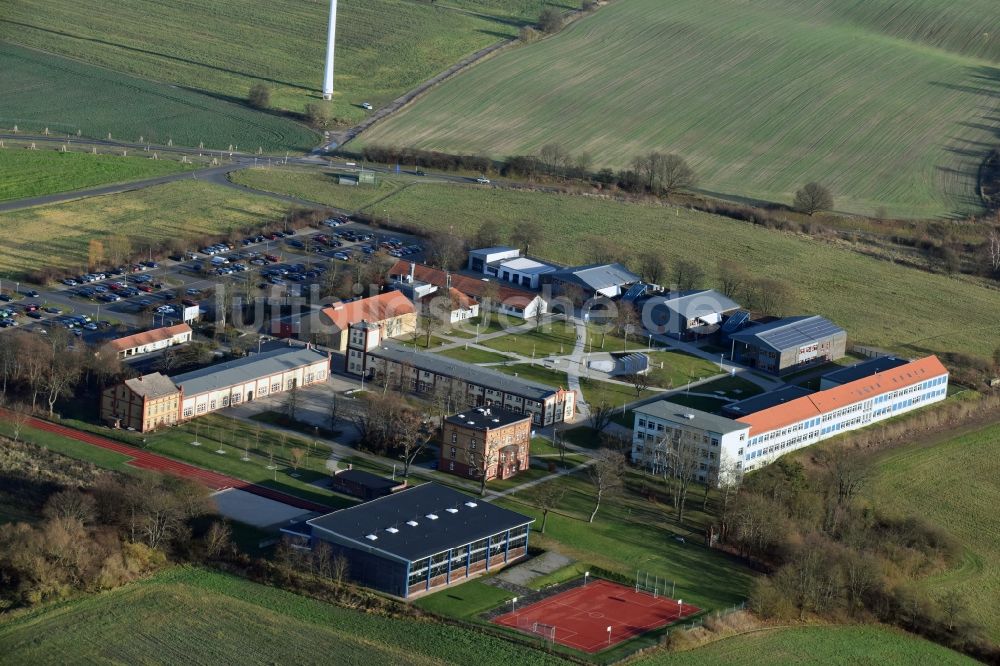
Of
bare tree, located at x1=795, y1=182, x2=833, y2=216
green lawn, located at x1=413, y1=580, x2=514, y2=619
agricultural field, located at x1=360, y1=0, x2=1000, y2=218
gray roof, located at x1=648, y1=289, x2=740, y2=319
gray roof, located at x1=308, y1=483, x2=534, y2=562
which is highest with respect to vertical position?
agricultural field, located at x1=360, y1=0, x2=1000, y2=218

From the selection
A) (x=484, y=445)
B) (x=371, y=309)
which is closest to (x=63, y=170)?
(x=371, y=309)

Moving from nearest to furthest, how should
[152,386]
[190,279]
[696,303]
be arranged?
1. [152,386]
2. [696,303]
3. [190,279]

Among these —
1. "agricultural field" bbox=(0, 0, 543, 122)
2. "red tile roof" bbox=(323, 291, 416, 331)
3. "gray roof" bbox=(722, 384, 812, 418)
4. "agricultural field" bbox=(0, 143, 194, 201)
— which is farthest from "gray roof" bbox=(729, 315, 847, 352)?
"agricultural field" bbox=(0, 0, 543, 122)

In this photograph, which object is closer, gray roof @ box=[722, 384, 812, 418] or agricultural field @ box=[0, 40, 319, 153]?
gray roof @ box=[722, 384, 812, 418]

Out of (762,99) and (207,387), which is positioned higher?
(762,99)

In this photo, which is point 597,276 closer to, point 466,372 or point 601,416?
point 466,372

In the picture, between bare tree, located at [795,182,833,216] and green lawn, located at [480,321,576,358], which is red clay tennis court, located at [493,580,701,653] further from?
bare tree, located at [795,182,833,216]
